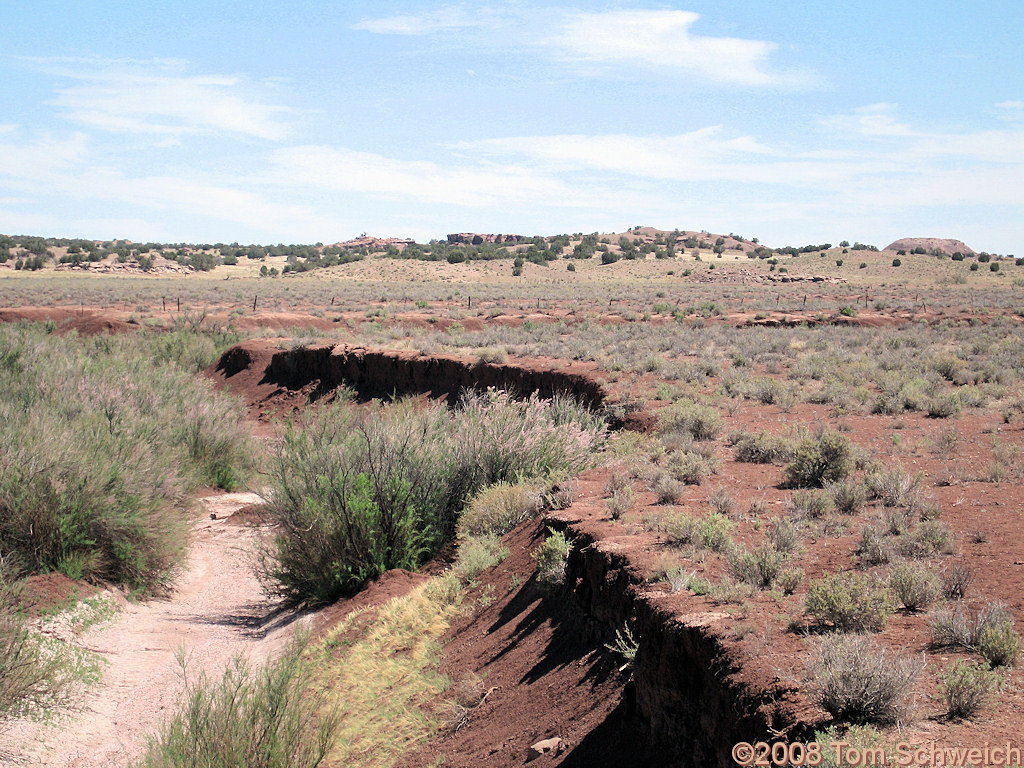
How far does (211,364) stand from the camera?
105 ft

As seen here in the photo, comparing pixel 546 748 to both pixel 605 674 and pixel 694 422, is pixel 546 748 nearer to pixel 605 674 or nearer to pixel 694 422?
pixel 605 674

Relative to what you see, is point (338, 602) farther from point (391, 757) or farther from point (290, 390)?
point (290, 390)

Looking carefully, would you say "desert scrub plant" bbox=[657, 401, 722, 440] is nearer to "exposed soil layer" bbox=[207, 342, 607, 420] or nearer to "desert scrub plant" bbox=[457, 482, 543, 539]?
"exposed soil layer" bbox=[207, 342, 607, 420]

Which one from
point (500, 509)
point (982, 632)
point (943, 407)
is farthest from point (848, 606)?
point (943, 407)

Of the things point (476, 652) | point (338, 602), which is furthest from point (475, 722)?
point (338, 602)

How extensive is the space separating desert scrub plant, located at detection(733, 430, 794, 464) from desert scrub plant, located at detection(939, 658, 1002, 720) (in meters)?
7.23

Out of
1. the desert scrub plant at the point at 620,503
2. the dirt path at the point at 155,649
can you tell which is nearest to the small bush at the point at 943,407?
the desert scrub plant at the point at 620,503

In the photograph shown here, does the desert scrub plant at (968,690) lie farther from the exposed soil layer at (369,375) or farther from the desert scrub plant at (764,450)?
the exposed soil layer at (369,375)

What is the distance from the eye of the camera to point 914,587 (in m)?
5.73

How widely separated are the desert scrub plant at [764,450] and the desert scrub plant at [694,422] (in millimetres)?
995

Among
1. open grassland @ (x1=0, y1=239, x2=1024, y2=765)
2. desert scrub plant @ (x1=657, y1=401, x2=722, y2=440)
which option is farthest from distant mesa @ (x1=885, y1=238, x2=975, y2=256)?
desert scrub plant @ (x1=657, y1=401, x2=722, y2=440)

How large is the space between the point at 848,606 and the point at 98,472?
9.86 m

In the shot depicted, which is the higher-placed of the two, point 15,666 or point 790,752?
point 790,752

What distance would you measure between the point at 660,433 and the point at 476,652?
22.2ft
